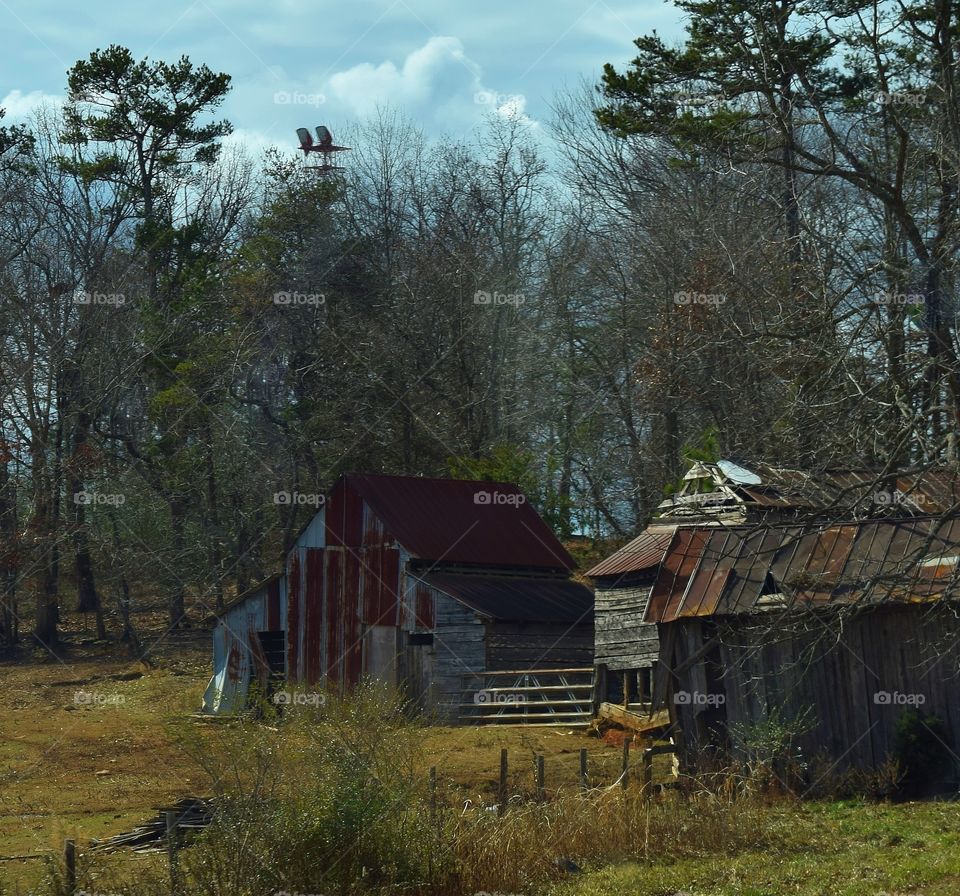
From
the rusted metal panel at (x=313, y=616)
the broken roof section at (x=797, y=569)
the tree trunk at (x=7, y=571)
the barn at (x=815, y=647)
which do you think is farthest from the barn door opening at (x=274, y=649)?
the barn at (x=815, y=647)

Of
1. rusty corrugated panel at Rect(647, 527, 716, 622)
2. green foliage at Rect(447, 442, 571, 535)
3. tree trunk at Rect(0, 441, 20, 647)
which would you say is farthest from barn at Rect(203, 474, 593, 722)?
tree trunk at Rect(0, 441, 20, 647)

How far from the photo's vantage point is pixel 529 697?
2973cm

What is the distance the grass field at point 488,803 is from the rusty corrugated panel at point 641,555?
11.5 ft

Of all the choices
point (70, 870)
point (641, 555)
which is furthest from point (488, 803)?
point (641, 555)

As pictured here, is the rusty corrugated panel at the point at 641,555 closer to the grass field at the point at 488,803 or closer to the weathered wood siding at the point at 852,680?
the grass field at the point at 488,803

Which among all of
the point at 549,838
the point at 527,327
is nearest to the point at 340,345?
the point at 527,327

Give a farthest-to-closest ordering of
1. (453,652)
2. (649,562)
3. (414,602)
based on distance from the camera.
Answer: (414,602), (453,652), (649,562)

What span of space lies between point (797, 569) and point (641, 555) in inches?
319

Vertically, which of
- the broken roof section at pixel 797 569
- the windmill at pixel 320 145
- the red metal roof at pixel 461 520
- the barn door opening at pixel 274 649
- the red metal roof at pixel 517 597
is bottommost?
the barn door opening at pixel 274 649

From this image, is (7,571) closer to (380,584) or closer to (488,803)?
(380,584)

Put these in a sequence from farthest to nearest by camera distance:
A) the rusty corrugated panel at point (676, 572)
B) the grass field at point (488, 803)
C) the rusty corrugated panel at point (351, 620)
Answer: the rusty corrugated panel at point (351, 620) → the rusty corrugated panel at point (676, 572) → the grass field at point (488, 803)

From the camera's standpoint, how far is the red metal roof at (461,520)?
32.5 m

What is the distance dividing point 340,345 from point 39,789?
2411cm

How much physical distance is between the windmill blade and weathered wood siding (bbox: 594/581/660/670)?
78.0ft
